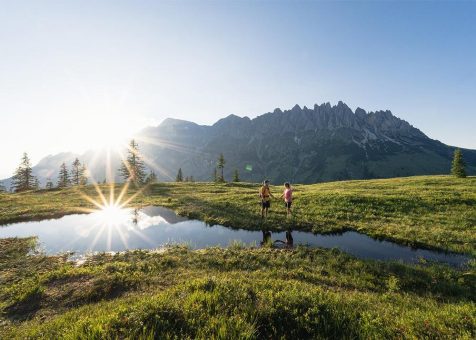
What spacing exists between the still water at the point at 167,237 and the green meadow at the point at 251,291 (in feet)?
4.91

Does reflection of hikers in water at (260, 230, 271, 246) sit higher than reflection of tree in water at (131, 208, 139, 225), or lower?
lower

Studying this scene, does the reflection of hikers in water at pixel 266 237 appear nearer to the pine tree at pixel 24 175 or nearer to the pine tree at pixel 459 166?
the pine tree at pixel 459 166

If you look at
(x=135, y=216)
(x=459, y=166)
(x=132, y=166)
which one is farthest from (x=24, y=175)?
A: (x=459, y=166)

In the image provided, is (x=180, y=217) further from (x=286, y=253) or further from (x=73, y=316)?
(x=73, y=316)

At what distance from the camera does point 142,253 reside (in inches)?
650

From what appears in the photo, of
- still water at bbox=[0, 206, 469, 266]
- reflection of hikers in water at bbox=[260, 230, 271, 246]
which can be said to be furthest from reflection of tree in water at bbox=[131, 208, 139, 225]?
reflection of hikers in water at bbox=[260, 230, 271, 246]

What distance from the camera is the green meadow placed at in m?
6.55

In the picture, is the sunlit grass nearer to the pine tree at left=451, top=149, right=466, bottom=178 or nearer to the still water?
the still water

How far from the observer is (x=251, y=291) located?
8727 millimetres

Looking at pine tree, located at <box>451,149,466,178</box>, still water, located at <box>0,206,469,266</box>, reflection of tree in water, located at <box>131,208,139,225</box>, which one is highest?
pine tree, located at <box>451,149,466,178</box>

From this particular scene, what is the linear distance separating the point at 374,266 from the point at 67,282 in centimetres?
1482

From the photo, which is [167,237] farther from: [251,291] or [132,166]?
[132,166]

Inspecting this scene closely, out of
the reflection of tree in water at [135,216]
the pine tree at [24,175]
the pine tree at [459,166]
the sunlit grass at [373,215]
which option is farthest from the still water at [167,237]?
the pine tree at [24,175]

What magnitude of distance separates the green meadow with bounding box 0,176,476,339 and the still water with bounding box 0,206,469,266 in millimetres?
1497
